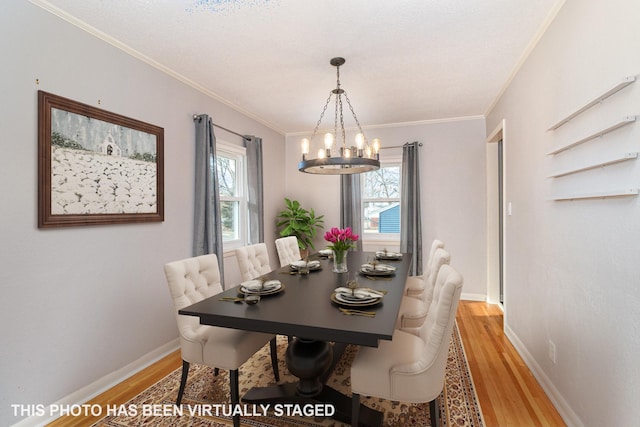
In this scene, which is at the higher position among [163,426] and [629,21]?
[629,21]

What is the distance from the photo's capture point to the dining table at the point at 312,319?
1.42 metres

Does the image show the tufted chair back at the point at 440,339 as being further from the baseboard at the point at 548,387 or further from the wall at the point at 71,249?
the wall at the point at 71,249

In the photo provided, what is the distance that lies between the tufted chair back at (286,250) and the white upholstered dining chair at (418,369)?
72.5 inches

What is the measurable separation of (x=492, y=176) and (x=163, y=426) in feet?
14.8

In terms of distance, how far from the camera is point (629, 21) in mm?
1354

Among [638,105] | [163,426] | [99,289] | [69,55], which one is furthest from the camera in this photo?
[99,289]

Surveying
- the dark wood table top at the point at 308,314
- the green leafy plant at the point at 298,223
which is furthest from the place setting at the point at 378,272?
the green leafy plant at the point at 298,223

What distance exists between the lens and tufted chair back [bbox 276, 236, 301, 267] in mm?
3352

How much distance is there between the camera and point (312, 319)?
58.7 inches

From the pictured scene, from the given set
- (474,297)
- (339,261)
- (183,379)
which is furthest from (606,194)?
(474,297)

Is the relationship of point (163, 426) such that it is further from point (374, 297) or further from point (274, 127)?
point (274, 127)

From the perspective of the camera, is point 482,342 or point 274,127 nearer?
point 482,342

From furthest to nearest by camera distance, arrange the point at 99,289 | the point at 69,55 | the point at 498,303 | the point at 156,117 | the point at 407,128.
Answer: the point at 407,128 < the point at 498,303 < the point at 156,117 < the point at 99,289 < the point at 69,55

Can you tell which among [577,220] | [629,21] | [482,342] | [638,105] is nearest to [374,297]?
[577,220]
